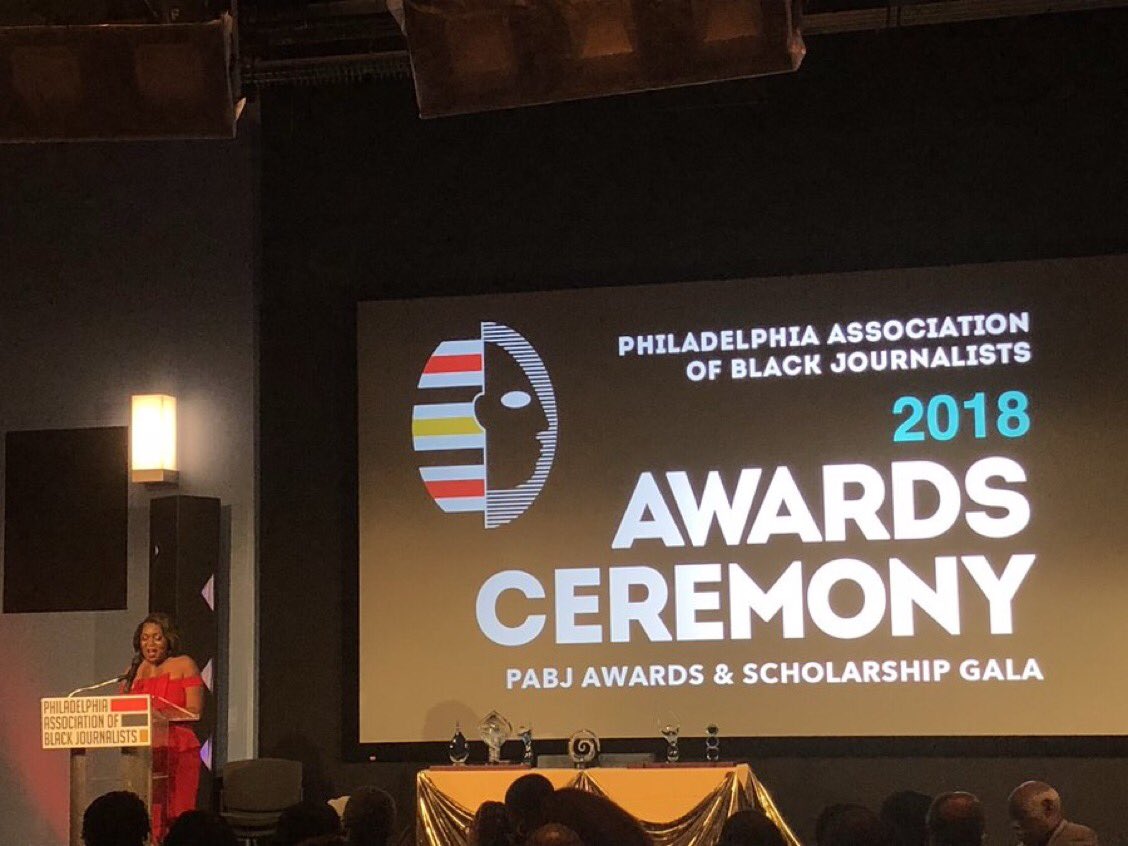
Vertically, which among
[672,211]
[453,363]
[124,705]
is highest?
[672,211]

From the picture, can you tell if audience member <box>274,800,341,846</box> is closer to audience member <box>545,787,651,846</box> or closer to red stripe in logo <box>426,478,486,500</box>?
audience member <box>545,787,651,846</box>

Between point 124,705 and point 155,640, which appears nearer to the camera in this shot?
point 124,705

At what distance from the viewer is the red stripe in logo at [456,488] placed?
23.5 feet

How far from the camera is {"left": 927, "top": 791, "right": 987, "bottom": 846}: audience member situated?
3.34m

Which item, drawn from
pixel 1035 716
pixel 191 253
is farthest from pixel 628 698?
pixel 191 253

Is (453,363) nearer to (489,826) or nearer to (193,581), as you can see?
(193,581)

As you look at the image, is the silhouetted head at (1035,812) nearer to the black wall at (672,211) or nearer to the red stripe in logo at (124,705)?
the black wall at (672,211)

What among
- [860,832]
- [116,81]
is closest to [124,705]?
[116,81]

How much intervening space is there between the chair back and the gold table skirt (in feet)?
2.56

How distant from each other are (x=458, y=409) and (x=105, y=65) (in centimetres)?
285

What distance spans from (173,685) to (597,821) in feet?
13.5

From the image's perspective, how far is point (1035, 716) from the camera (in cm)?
657

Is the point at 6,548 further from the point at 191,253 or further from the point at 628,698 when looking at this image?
the point at 628,698

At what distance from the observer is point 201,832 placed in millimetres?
2926
